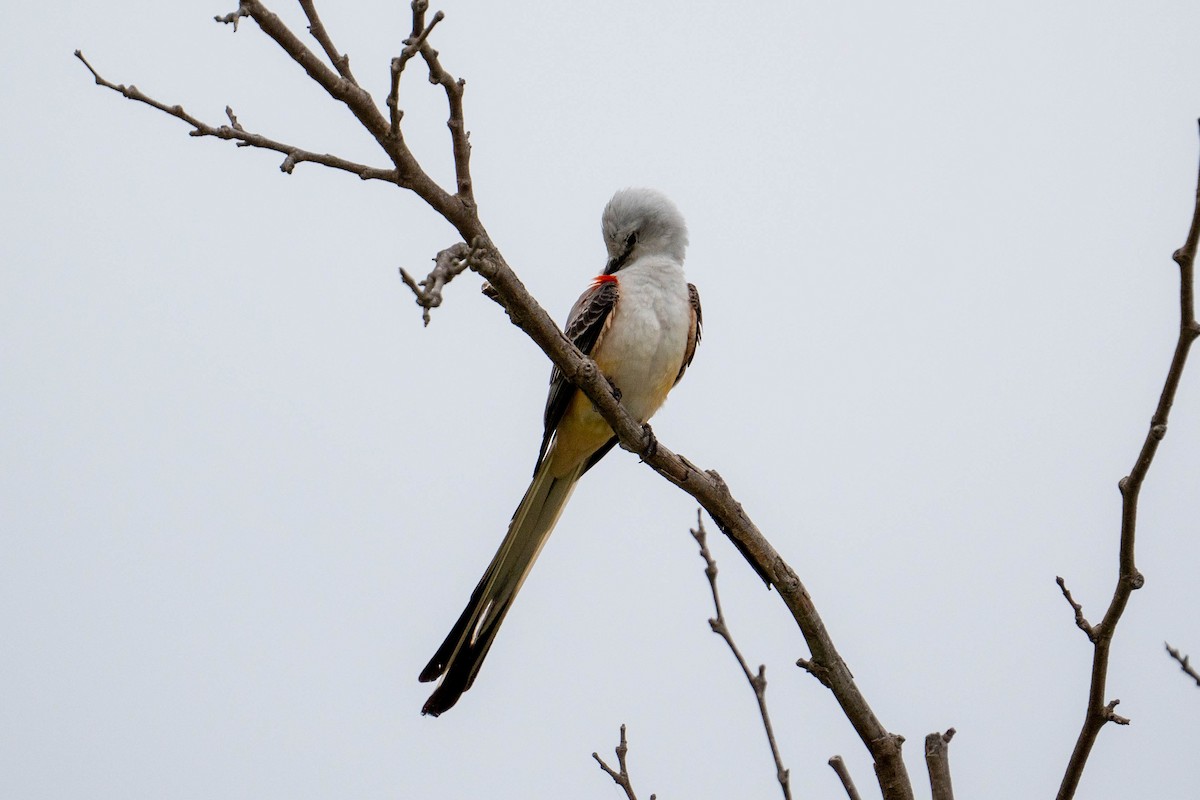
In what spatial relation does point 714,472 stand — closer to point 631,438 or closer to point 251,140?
point 631,438

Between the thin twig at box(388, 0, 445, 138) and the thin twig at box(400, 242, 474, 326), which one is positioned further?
the thin twig at box(388, 0, 445, 138)

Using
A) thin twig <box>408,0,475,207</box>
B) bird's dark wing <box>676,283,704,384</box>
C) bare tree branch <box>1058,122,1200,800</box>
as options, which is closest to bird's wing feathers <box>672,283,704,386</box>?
bird's dark wing <box>676,283,704,384</box>

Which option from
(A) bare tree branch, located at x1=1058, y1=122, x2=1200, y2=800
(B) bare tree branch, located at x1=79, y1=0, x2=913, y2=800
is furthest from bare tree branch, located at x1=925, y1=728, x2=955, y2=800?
(A) bare tree branch, located at x1=1058, y1=122, x2=1200, y2=800

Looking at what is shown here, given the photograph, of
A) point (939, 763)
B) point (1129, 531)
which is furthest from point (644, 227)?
point (1129, 531)

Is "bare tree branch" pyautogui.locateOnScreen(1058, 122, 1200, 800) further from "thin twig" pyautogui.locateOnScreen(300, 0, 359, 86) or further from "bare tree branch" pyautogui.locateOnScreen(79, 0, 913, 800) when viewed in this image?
"thin twig" pyautogui.locateOnScreen(300, 0, 359, 86)

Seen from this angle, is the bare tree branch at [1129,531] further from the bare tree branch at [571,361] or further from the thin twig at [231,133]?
the thin twig at [231,133]

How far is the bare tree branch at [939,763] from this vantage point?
353 centimetres

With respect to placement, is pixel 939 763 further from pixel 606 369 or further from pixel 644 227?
pixel 644 227

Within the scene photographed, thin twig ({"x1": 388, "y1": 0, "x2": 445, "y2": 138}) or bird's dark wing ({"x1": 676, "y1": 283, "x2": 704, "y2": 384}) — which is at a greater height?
bird's dark wing ({"x1": 676, "y1": 283, "x2": 704, "y2": 384})

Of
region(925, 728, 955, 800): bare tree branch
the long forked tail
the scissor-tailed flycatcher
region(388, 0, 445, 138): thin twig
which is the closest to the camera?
region(388, 0, 445, 138): thin twig

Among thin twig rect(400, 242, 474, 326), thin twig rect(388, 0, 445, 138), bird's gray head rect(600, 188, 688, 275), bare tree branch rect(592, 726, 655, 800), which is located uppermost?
bird's gray head rect(600, 188, 688, 275)

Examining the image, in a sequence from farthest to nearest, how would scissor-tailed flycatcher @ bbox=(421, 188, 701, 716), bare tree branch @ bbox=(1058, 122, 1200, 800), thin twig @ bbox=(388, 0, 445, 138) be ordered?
scissor-tailed flycatcher @ bbox=(421, 188, 701, 716) → thin twig @ bbox=(388, 0, 445, 138) → bare tree branch @ bbox=(1058, 122, 1200, 800)

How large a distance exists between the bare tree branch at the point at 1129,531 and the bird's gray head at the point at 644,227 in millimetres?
3893

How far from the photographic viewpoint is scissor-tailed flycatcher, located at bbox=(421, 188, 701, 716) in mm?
5383
